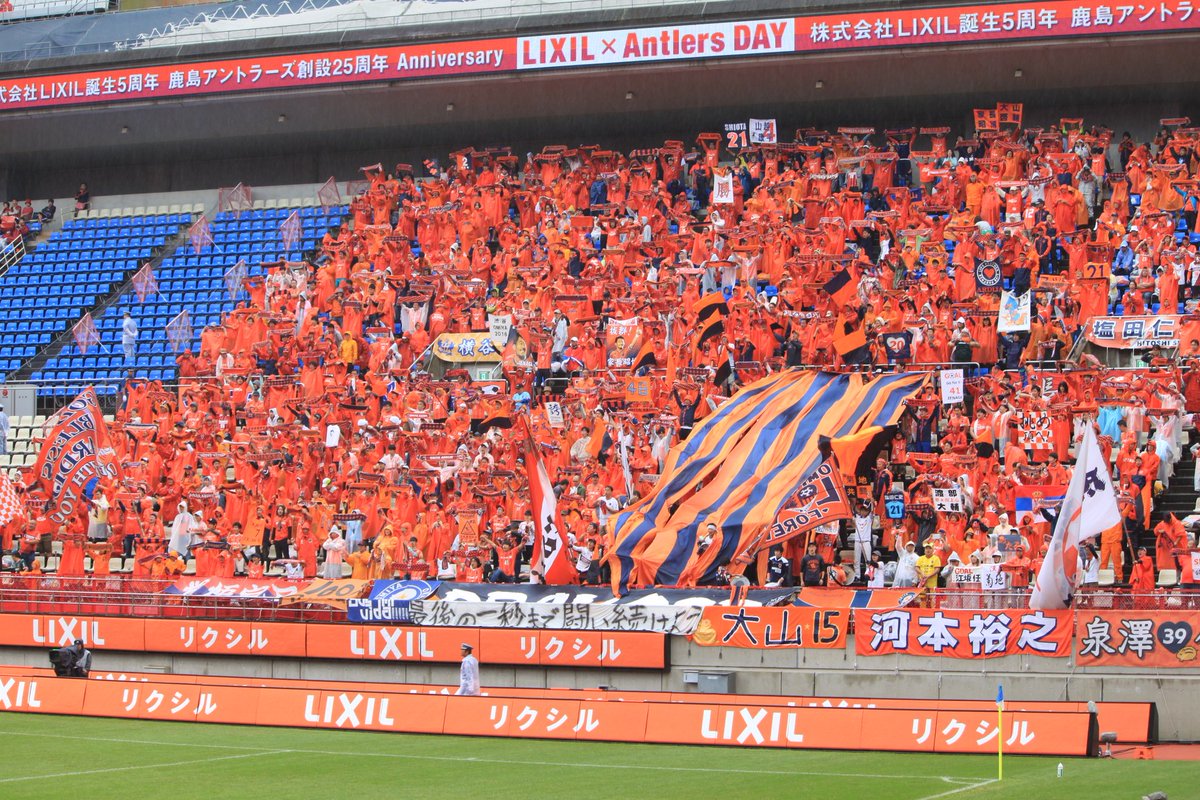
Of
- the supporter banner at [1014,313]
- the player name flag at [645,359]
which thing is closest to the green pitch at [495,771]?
the player name flag at [645,359]

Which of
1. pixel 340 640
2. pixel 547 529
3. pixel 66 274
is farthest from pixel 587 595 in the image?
pixel 66 274

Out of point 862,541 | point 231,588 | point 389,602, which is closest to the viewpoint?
point 862,541

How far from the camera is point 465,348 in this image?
32500 millimetres

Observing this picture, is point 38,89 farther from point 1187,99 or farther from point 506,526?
point 1187,99

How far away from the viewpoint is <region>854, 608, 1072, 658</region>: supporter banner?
21.0m

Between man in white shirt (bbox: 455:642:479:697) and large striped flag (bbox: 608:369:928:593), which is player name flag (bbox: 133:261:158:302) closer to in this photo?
large striped flag (bbox: 608:369:928:593)

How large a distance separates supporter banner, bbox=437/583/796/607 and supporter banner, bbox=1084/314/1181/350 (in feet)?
25.9

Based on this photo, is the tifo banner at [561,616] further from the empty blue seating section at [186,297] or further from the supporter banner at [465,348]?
the empty blue seating section at [186,297]

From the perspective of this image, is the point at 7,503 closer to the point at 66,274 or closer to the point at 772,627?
the point at 66,274

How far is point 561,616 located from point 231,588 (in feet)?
19.7

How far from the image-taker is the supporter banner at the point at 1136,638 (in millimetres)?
20281

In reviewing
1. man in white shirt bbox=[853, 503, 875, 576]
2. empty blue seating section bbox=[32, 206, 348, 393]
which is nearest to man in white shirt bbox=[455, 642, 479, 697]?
man in white shirt bbox=[853, 503, 875, 576]

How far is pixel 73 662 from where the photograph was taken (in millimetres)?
24703

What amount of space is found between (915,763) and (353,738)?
283 inches
